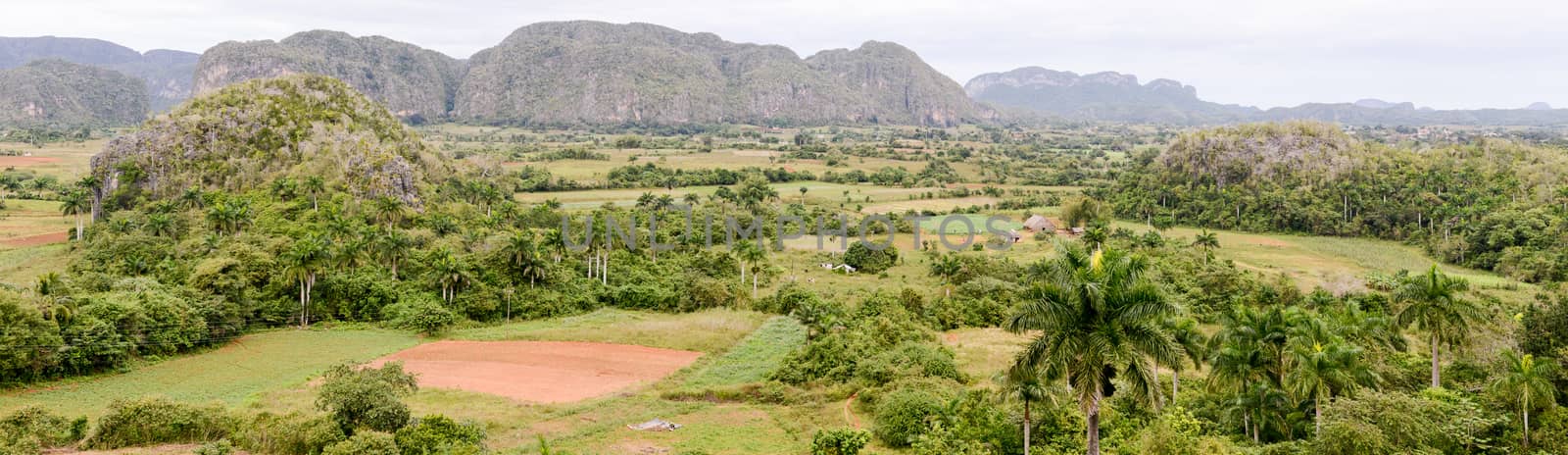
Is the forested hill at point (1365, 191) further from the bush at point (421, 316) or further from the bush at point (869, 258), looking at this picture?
the bush at point (421, 316)

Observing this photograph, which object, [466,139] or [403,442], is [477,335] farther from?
[466,139]

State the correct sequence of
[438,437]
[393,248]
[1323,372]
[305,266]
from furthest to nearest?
1. [393,248]
2. [305,266]
3. [438,437]
4. [1323,372]

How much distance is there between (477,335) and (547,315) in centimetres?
420

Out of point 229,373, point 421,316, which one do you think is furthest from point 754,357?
point 229,373

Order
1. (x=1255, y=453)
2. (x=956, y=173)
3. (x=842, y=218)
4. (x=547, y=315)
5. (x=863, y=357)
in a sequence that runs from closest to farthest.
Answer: (x=1255, y=453)
(x=863, y=357)
(x=547, y=315)
(x=842, y=218)
(x=956, y=173)

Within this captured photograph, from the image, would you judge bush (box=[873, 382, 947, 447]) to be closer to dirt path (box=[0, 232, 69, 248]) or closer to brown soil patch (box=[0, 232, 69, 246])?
dirt path (box=[0, 232, 69, 248])

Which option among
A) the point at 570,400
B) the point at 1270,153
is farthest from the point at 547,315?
the point at 1270,153

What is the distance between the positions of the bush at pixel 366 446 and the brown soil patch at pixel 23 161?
100499 mm

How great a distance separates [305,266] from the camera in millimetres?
38781

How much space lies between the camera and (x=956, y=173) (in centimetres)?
11038

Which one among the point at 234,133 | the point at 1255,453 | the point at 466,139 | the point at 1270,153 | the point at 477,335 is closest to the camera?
the point at 1255,453

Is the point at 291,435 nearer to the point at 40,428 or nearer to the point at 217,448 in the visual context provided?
the point at 217,448

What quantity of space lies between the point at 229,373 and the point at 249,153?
3957 cm

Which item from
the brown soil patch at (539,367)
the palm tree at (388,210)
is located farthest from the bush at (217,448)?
the palm tree at (388,210)
